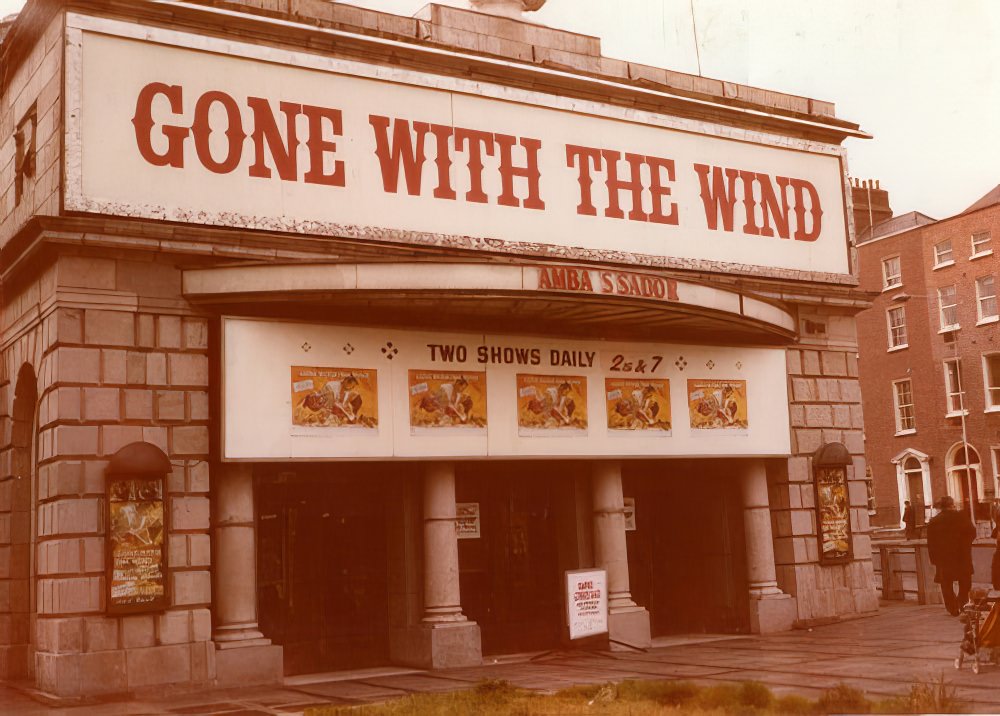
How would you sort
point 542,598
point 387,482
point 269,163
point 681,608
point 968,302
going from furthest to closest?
point 968,302 < point 681,608 < point 542,598 < point 387,482 < point 269,163

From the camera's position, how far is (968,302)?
40625 millimetres

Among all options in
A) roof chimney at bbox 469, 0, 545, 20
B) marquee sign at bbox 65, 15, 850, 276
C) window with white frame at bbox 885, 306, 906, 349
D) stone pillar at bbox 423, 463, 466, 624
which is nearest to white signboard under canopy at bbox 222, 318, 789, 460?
stone pillar at bbox 423, 463, 466, 624

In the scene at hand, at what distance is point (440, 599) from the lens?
54.1 feet

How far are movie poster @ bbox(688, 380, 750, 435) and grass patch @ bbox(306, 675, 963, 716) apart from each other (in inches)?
280

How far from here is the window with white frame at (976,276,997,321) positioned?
39.0 metres

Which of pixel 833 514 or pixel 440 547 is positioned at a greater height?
pixel 833 514

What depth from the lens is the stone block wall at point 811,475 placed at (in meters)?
20.2

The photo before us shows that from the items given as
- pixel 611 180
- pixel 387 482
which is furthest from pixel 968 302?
pixel 387 482

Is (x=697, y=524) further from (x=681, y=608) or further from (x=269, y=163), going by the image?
(x=269, y=163)

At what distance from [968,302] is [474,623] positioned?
29862 mm

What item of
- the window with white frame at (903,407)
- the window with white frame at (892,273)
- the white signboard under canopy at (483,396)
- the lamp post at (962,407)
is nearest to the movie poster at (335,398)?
the white signboard under canopy at (483,396)

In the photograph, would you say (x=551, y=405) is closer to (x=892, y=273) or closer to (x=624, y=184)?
(x=624, y=184)

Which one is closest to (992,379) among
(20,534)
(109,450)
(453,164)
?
(453,164)

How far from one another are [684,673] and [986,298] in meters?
29.3
